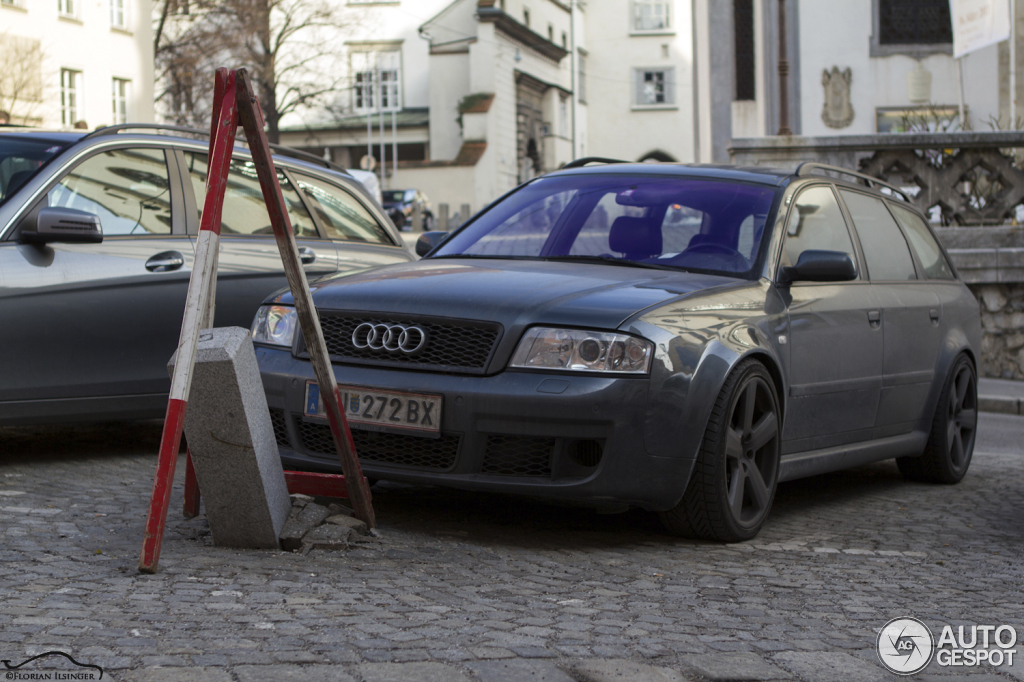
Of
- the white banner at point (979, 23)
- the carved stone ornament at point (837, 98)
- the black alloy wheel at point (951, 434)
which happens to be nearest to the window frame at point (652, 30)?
the carved stone ornament at point (837, 98)

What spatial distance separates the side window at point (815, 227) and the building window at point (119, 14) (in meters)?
34.8

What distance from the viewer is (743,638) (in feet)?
11.7

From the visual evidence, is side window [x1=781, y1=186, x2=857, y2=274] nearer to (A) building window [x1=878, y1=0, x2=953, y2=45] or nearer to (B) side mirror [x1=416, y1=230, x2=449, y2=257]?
(B) side mirror [x1=416, y1=230, x2=449, y2=257]

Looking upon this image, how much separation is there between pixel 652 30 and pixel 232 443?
72.5 metres

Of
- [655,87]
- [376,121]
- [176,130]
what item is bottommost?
[176,130]

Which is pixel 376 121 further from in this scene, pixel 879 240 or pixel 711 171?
pixel 711 171

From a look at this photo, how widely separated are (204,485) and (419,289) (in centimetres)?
114

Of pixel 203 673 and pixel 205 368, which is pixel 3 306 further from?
pixel 203 673

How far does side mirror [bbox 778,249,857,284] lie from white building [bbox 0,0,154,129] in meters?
27.2

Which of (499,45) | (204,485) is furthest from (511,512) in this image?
(499,45)

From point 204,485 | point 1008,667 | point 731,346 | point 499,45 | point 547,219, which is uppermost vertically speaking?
point 499,45
